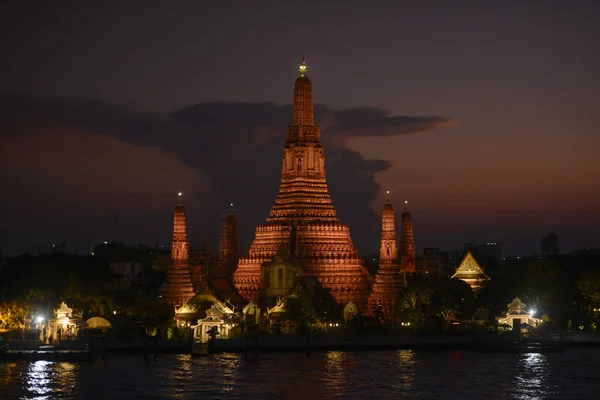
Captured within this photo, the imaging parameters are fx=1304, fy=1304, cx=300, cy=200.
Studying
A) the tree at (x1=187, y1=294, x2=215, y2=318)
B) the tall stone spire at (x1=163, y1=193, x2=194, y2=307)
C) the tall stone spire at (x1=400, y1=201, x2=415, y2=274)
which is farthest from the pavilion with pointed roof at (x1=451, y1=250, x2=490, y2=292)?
the tree at (x1=187, y1=294, x2=215, y2=318)

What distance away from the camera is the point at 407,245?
135625 mm

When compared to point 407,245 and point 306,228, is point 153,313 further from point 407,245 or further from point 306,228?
point 407,245

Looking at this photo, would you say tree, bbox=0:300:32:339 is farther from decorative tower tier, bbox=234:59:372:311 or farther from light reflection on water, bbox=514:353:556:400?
light reflection on water, bbox=514:353:556:400

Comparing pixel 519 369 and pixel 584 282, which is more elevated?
pixel 584 282

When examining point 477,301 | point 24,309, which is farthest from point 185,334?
point 477,301

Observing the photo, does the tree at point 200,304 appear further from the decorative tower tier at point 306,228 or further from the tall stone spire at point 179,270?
the decorative tower tier at point 306,228

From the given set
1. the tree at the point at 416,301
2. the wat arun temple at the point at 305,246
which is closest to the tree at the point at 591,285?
the tree at the point at 416,301

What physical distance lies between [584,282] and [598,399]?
127 feet

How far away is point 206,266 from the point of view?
150 meters

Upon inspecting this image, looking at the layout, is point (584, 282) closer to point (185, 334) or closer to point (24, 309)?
point (185, 334)

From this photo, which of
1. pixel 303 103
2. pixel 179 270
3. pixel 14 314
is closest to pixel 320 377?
pixel 14 314

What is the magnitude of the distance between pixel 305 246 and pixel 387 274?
818 cm

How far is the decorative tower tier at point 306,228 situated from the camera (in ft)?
404

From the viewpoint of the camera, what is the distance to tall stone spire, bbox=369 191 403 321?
12184cm
